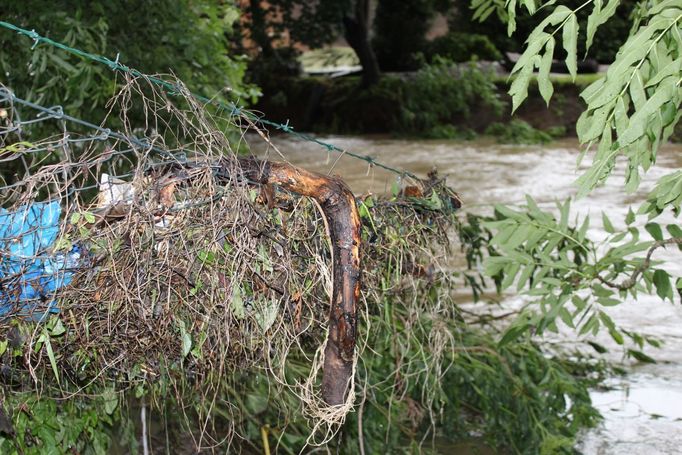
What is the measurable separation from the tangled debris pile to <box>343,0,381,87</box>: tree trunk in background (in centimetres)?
1606

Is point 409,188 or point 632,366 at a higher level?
point 409,188

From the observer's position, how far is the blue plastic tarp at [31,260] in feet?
7.42

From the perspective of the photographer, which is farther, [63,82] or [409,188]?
[63,82]

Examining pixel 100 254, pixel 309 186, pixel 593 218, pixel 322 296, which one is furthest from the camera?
pixel 593 218

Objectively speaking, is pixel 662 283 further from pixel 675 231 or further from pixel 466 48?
pixel 466 48

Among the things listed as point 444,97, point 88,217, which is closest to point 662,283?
point 88,217

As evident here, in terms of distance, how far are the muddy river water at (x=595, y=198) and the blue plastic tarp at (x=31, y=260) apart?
80 cm

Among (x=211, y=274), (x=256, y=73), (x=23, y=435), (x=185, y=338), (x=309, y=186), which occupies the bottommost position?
(x=256, y=73)

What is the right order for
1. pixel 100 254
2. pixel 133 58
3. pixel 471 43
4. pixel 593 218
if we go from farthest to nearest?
pixel 471 43
pixel 593 218
pixel 133 58
pixel 100 254

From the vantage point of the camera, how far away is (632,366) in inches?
242

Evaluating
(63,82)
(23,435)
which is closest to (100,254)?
(23,435)

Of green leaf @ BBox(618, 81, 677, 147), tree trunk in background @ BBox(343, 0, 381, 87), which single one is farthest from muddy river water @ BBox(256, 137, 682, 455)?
tree trunk in background @ BBox(343, 0, 381, 87)

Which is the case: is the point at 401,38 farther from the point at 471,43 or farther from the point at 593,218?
the point at 593,218

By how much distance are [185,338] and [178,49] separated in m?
4.79
